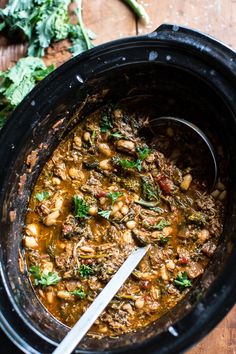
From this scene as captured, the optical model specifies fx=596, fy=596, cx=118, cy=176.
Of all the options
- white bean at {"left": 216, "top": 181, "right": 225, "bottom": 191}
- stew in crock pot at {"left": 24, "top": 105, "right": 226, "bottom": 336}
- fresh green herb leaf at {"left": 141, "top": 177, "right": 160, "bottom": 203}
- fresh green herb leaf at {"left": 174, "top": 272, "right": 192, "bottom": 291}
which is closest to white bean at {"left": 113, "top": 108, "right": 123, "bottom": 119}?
stew in crock pot at {"left": 24, "top": 105, "right": 226, "bottom": 336}

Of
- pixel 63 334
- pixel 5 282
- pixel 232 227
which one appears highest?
pixel 232 227

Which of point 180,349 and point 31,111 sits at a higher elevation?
point 31,111

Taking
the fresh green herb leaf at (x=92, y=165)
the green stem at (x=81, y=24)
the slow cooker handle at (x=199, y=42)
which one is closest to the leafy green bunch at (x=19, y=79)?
the green stem at (x=81, y=24)

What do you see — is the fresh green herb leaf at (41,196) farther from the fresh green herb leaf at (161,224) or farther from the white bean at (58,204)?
the fresh green herb leaf at (161,224)

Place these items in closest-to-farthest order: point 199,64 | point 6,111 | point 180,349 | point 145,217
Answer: point 180,349
point 199,64
point 145,217
point 6,111

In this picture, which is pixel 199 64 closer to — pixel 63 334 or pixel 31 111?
pixel 31 111

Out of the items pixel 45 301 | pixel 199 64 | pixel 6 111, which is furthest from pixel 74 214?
pixel 199 64
